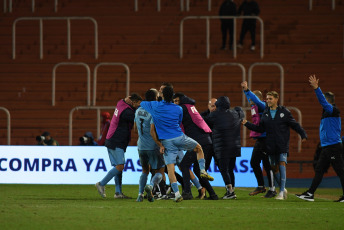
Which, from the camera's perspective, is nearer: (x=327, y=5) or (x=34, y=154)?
(x=34, y=154)

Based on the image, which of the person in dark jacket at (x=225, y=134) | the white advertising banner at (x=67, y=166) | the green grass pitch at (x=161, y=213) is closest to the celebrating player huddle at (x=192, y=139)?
the person in dark jacket at (x=225, y=134)

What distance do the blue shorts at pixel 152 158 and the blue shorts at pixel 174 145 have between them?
42cm

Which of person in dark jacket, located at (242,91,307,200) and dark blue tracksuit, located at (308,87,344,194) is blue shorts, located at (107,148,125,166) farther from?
dark blue tracksuit, located at (308,87,344,194)

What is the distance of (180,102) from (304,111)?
980 centimetres

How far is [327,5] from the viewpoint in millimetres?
26562

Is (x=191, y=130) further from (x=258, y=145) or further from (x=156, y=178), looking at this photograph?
(x=258, y=145)

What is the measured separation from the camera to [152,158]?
13078 mm

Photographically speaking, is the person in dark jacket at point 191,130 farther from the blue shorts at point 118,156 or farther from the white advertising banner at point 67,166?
the white advertising banner at point 67,166

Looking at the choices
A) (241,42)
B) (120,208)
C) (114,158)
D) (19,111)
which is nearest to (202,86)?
(241,42)

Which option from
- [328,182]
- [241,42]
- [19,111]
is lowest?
[328,182]

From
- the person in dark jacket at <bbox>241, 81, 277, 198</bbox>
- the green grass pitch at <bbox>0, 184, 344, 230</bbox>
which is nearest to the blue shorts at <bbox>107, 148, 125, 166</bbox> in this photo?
the green grass pitch at <bbox>0, 184, 344, 230</bbox>

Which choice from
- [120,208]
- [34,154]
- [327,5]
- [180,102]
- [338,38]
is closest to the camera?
[120,208]

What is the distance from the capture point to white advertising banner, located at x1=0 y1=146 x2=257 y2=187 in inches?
728

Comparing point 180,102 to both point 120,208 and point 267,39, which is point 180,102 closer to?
point 120,208
